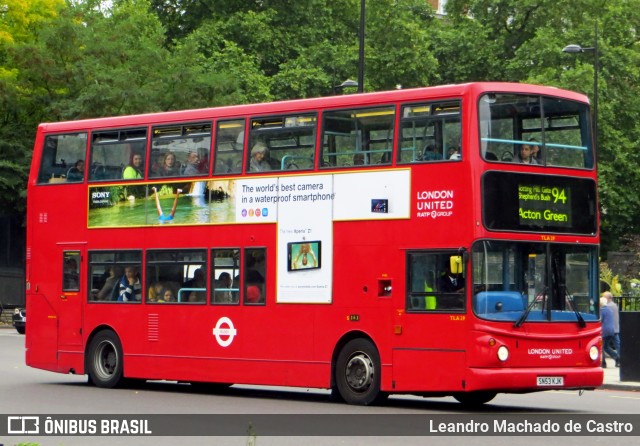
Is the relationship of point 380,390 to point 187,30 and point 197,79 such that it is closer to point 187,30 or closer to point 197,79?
point 197,79

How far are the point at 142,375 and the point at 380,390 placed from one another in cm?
511

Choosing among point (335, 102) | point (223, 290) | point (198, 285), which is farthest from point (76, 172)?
point (335, 102)

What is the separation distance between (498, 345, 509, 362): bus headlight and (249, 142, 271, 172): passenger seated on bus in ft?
15.8

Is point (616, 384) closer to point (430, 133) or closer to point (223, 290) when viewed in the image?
point (223, 290)

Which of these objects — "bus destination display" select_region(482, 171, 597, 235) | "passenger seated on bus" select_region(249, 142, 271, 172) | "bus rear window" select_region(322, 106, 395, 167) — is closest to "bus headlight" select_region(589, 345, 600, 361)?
"bus destination display" select_region(482, 171, 597, 235)

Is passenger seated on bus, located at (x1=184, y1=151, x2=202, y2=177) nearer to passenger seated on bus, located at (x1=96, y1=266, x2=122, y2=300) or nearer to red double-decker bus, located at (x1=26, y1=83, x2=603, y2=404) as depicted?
red double-decker bus, located at (x1=26, y1=83, x2=603, y2=404)

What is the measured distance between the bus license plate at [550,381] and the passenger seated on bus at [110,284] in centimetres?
788

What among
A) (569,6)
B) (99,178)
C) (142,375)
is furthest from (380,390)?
(569,6)

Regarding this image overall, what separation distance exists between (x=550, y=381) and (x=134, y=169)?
316 inches

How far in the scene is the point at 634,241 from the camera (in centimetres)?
4712

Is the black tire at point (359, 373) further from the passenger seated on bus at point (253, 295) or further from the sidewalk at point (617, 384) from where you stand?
the sidewalk at point (617, 384)

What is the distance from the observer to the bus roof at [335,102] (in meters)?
17.9

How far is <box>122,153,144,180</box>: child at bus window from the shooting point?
22.1 metres

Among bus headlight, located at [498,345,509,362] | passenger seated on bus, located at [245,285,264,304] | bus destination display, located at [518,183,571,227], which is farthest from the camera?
passenger seated on bus, located at [245,285,264,304]
